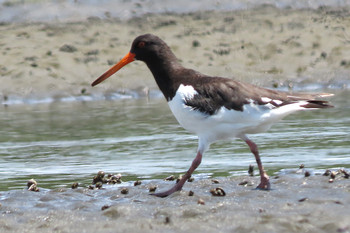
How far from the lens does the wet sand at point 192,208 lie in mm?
6750

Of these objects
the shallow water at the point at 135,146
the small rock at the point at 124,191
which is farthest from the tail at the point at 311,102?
the small rock at the point at 124,191

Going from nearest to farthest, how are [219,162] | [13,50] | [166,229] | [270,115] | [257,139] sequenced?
[166,229] < [270,115] < [219,162] < [257,139] < [13,50]

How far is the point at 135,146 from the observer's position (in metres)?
13.0

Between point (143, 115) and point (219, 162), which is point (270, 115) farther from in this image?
point (143, 115)

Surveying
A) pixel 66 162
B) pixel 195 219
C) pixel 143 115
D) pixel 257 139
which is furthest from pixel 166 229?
pixel 143 115

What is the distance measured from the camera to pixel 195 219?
23.1 feet

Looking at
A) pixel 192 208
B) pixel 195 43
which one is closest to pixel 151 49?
pixel 192 208

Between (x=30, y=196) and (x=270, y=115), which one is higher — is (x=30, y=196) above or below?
below

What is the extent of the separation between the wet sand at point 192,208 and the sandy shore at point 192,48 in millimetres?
12931

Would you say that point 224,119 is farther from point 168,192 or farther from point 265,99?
point 168,192

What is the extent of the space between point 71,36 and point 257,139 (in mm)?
13160

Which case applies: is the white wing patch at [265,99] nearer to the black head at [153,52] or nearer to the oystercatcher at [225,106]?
the oystercatcher at [225,106]

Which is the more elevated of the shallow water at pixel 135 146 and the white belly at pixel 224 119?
the white belly at pixel 224 119

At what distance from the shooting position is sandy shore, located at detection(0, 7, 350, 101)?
22.1 m
